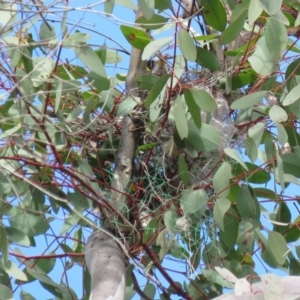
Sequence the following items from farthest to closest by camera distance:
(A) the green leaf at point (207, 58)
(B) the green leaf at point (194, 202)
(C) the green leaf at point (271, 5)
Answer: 1. (A) the green leaf at point (207, 58)
2. (B) the green leaf at point (194, 202)
3. (C) the green leaf at point (271, 5)

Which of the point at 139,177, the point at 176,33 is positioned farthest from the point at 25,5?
the point at 139,177

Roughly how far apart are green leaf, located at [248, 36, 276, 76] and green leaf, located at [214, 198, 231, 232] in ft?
0.71

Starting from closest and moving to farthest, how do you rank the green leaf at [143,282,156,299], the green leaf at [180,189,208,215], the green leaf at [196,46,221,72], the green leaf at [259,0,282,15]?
the green leaf at [259,0,282,15] → the green leaf at [180,189,208,215] → the green leaf at [196,46,221,72] → the green leaf at [143,282,156,299]

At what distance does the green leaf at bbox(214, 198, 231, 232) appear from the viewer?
1.38 metres

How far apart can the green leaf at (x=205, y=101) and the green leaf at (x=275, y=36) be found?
0.12 metres

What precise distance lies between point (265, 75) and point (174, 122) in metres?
0.17

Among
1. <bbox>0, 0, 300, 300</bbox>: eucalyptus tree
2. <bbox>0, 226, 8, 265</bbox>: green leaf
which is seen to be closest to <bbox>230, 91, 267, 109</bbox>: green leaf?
<bbox>0, 0, 300, 300</bbox>: eucalyptus tree

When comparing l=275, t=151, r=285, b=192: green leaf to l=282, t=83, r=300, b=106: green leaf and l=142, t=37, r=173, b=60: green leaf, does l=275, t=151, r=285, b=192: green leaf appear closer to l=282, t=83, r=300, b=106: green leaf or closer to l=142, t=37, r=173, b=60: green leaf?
l=282, t=83, r=300, b=106: green leaf

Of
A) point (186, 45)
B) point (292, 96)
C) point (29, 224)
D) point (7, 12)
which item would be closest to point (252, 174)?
point (292, 96)

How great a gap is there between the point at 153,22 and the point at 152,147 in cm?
22

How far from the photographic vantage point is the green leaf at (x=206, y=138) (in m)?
1.42

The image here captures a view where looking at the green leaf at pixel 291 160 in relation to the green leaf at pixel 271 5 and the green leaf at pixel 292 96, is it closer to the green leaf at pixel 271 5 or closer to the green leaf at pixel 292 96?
the green leaf at pixel 292 96

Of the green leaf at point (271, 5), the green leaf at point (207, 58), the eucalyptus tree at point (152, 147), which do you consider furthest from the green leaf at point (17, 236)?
the green leaf at point (271, 5)

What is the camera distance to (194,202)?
141 cm
